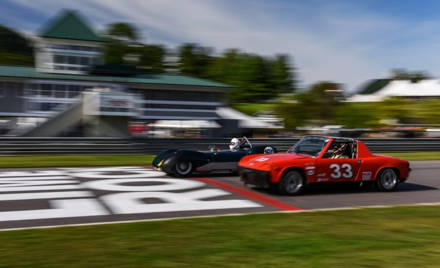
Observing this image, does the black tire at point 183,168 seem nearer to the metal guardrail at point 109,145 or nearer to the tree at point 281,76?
the metal guardrail at point 109,145

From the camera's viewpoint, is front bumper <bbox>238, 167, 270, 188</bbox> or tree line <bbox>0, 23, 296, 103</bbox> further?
tree line <bbox>0, 23, 296, 103</bbox>

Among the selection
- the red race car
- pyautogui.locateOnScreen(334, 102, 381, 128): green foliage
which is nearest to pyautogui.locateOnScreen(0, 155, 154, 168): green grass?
the red race car

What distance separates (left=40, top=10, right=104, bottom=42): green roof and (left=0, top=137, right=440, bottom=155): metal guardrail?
64.2 ft

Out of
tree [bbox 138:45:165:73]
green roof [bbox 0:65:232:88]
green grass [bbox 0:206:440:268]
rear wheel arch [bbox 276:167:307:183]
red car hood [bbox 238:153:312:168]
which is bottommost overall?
green grass [bbox 0:206:440:268]

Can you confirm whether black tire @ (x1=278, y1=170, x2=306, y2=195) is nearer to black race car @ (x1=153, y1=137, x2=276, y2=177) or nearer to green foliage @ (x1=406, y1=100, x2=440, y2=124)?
black race car @ (x1=153, y1=137, x2=276, y2=177)

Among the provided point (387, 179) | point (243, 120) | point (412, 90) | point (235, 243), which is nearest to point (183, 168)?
point (387, 179)

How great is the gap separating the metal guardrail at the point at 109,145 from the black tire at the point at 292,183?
38.7ft

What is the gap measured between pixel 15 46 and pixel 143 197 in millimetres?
96443

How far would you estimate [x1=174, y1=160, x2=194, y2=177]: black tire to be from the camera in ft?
40.2

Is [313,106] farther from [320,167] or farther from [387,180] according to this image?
[320,167]

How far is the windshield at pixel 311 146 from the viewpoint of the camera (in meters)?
10.3

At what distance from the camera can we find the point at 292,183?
9836 millimetres

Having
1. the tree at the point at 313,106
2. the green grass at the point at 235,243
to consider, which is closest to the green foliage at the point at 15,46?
the tree at the point at 313,106

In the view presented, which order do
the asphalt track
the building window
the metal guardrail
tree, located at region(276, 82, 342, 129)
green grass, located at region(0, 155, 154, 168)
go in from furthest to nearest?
tree, located at region(276, 82, 342, 129), the building window, the metal guardrail, green grass, located at region(0, 155, 154, 168), the asphalt track
